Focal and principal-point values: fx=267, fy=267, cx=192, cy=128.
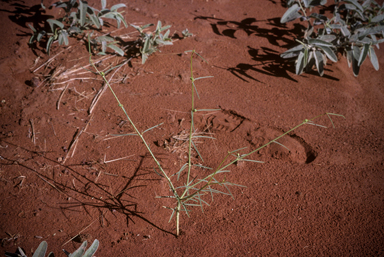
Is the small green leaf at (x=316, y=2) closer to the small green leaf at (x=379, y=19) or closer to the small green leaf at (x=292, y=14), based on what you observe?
the small green leaf at (x=292, y=14)

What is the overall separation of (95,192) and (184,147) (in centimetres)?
58

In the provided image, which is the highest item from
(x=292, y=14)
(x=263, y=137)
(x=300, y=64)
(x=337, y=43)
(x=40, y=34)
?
(x=292, y=14)

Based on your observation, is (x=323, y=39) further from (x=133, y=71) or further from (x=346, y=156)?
(x=133, y=71)

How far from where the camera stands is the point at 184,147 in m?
1.69

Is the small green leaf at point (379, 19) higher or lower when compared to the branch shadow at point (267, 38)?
higher

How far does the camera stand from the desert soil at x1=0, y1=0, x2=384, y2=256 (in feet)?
4.50

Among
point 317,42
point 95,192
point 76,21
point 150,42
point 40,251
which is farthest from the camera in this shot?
point 76,21

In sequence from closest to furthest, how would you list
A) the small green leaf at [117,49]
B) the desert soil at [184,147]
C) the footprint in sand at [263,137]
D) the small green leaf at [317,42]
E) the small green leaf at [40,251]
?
the small green leaf at [40,251] → the desert soil at [184,147] → the footprint in sand at [263,137] → the small green leaf at [317,42] → the small green leaf at [117,49]

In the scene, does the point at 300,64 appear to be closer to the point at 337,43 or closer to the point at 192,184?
the point at 337,43

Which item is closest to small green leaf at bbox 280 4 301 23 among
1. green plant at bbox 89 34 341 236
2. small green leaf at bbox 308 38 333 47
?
small green leaf at bbox 308 38 333 47

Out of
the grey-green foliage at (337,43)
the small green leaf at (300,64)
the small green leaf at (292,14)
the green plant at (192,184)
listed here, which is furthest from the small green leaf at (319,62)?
the green plant at (192,184)

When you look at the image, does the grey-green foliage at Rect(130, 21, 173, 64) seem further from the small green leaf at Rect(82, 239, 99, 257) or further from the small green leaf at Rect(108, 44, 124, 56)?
the small green leaf at Rect(82, 239, 99, 257)

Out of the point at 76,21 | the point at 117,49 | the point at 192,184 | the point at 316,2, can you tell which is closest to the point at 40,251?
the point at 192,184

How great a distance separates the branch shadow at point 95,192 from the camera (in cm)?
143
